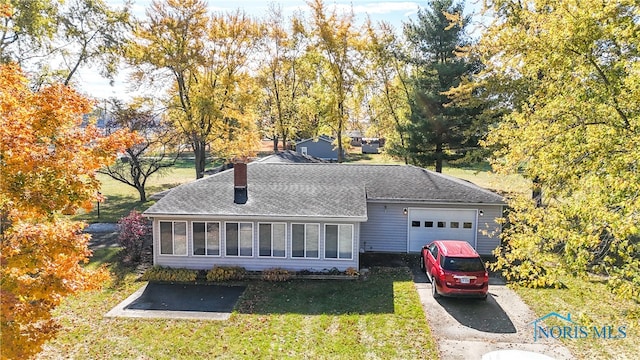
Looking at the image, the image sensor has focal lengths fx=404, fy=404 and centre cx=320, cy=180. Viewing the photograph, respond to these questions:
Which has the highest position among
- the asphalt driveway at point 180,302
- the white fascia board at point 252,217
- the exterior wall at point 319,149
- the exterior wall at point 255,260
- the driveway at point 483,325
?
the exterior wall at point 319,149

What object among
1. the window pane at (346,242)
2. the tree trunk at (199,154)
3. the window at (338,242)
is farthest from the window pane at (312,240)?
the tree trunk at (199,154)

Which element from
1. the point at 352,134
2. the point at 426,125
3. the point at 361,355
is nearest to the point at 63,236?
the point at 361,355

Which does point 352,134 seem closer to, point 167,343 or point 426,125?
point 426,125

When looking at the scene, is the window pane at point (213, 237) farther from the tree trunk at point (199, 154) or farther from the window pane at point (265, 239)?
the tree trunk at point (199, 154)

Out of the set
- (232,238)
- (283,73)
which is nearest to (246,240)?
(232,238)

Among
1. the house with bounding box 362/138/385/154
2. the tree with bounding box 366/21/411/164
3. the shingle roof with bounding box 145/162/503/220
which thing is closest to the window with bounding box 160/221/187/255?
the shingle roof with bounding box 145/162/503/220

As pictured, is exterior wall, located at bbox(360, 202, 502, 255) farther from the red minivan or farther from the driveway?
the red minivan

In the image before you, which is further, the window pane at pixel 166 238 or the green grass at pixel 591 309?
the window pane at pixel 166 238
